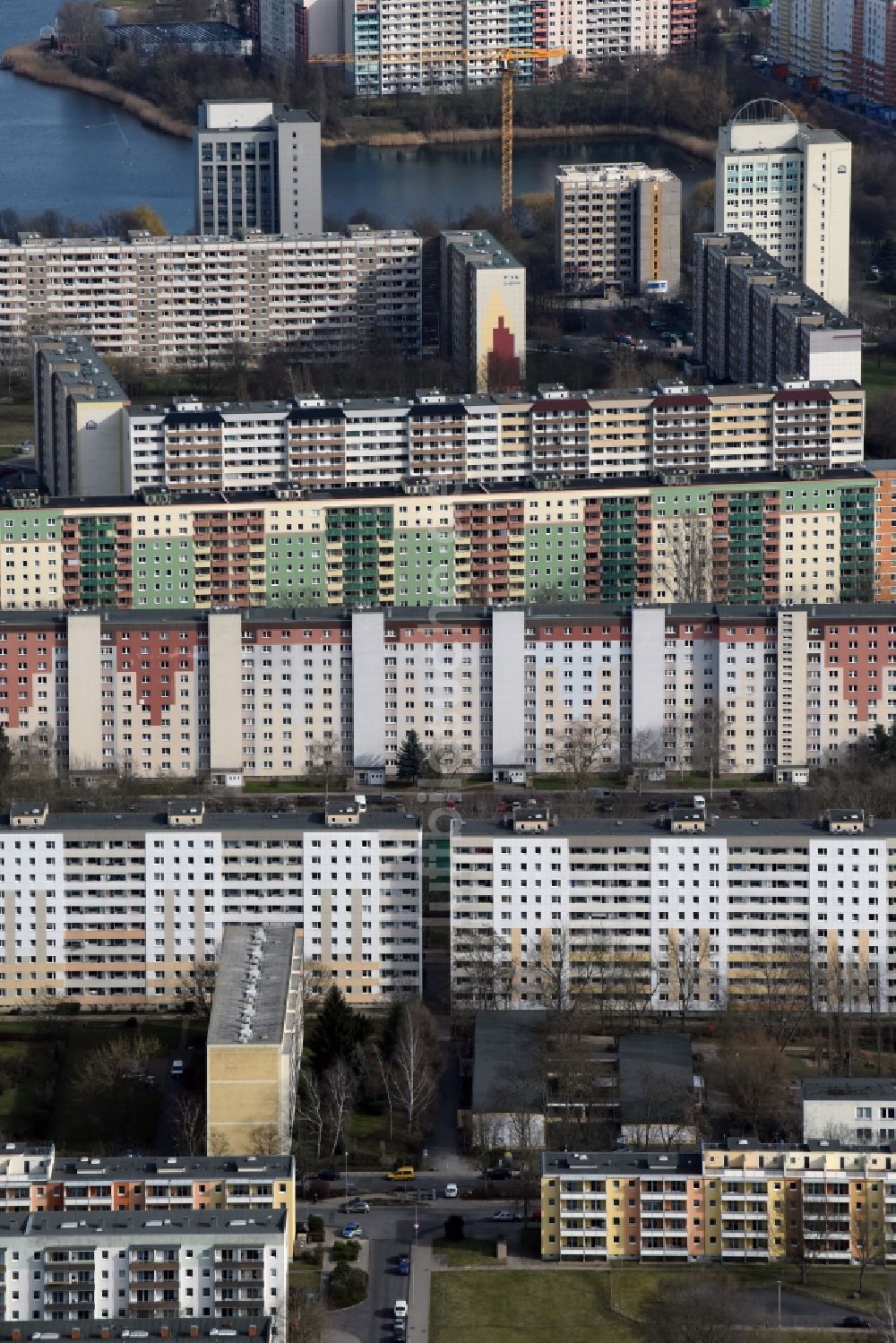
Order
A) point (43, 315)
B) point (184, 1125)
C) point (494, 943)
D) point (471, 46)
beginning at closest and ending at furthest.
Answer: point (184, 1125) → point (494, 943) → point (43, 315) → point (471, 46)

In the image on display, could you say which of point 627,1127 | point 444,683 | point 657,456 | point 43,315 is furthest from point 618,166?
point 627,1127

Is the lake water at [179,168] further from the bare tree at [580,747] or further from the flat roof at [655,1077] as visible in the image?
the flat roof at [655,1077]

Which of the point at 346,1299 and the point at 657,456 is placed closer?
the point at 346,1299

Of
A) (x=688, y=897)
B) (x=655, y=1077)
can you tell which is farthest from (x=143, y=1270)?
(x=688, y=897)

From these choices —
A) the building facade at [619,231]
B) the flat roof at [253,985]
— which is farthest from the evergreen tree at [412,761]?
the building facade at [619,231]

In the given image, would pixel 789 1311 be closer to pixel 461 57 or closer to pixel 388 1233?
pixel 388 1233

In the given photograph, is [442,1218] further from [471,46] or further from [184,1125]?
[471,46]
